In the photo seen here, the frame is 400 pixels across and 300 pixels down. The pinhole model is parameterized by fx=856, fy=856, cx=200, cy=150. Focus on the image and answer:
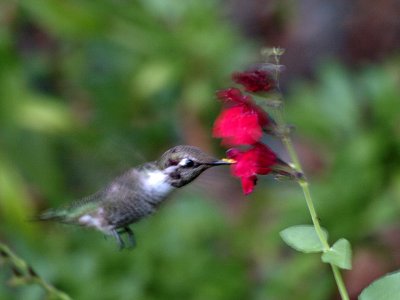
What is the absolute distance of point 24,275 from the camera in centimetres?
138

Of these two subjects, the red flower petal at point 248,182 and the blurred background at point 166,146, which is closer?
the red flower petal at point 248,182

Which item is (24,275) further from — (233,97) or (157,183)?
(233,97)

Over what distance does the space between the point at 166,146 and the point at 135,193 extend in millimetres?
2234

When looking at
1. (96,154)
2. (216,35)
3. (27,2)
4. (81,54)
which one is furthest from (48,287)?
(81,54)

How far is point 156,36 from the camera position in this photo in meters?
3.46

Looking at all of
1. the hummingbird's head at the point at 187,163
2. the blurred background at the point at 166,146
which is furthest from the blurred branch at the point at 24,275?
the blurred background at the point at 166,146

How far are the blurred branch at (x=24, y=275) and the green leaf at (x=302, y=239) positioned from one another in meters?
0.37

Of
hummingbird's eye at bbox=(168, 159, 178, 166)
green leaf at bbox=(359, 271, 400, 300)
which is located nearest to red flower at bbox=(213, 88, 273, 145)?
hummingbird's eye at bbox=(168, 159, 178, 166)

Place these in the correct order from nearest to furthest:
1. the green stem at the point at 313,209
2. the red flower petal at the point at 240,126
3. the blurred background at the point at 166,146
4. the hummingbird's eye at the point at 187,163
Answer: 1. the green stem at the point at 313,209
2. the red flower petal at the point at 240,126
3. the hummingbird's eye at the point at 187,163
4. the blurred background at the point at 166,146

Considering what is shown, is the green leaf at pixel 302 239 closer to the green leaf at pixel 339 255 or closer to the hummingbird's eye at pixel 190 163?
the green leaf at pixel 339 255

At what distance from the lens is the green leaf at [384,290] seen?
3.72 ft

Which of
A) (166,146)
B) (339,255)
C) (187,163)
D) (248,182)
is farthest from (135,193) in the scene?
(166,146)

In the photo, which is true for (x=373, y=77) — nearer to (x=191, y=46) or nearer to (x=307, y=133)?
(x=307, y=133)

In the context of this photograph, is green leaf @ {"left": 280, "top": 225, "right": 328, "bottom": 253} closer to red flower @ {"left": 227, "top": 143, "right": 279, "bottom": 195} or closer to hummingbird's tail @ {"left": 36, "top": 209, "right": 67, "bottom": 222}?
red flower @ {"left": 227, "top": 143, "right": 279, "bottom": 195}
